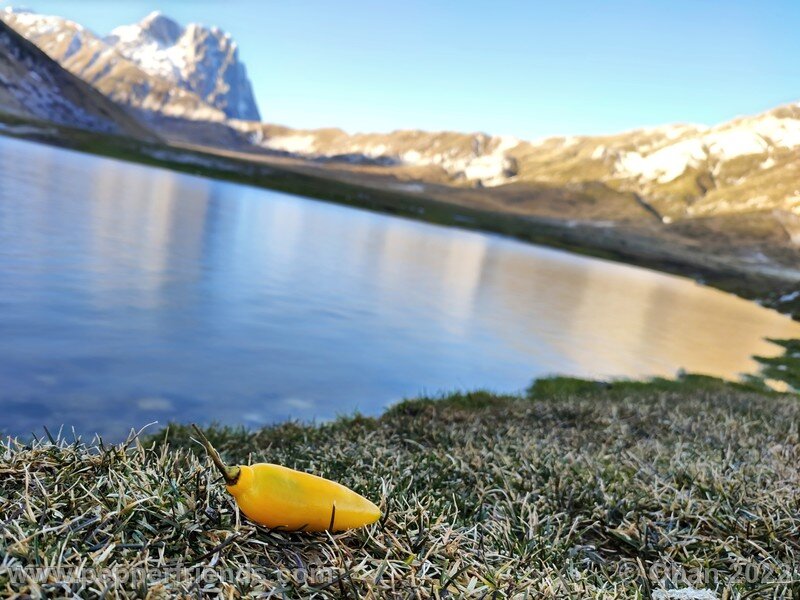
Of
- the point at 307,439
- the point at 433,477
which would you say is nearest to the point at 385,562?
the point at 433,477

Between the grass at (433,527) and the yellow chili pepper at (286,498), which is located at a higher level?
the yellow chili pepper at (286,498)

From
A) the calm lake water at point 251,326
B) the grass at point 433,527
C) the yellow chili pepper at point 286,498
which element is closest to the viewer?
the grass at point 433,527

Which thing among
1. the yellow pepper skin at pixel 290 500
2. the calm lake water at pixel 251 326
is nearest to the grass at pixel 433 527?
the yellow pepper skin at pixel 290 500

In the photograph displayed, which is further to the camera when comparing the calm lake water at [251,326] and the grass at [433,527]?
the calm lake water at [251,326]

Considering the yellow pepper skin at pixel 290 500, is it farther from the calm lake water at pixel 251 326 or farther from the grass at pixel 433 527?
the calm lake water at pixel 251 326

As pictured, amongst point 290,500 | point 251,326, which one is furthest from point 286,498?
point 251,326

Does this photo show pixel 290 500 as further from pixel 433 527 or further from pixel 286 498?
pixel 433 527
